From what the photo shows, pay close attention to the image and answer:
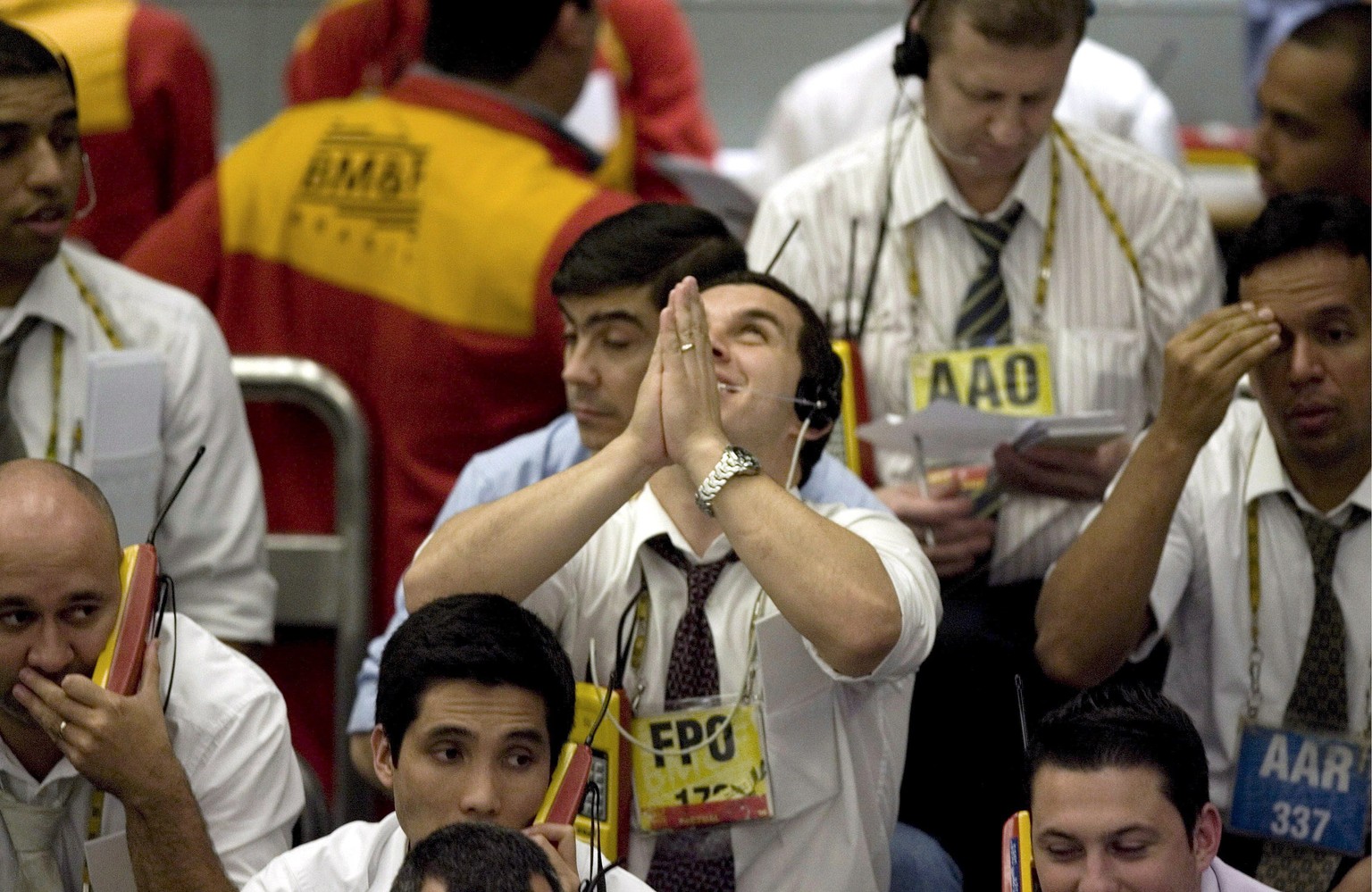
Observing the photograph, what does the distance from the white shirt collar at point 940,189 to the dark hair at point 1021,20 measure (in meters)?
0.23

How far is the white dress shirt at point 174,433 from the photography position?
3.41m

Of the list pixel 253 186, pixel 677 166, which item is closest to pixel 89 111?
pixel 253 186

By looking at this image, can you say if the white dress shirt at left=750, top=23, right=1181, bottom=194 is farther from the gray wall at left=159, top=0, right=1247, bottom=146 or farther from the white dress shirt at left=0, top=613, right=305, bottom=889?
the white dress shirt at left=0, top=613, right=305, bottom=889

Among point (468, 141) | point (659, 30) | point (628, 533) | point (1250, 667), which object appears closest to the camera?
point (628, 533)

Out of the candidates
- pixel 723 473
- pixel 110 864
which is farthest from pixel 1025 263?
pixel 110 864

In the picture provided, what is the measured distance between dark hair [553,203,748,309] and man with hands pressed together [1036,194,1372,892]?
73 centimetres

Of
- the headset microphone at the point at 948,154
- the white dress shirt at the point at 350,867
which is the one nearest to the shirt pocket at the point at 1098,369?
the headset microphone at the point at 948,154

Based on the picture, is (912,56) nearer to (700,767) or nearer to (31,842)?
(700,767)

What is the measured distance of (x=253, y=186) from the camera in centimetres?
411

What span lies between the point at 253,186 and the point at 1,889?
173 centimetres

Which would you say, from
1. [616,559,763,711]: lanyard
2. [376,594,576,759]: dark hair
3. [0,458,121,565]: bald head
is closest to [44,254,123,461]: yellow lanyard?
[0,458,121,565]: bald head

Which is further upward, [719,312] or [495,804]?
[719,312]

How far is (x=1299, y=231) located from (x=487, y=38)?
1712 millimetres

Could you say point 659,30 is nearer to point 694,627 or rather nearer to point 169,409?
point 169,409
